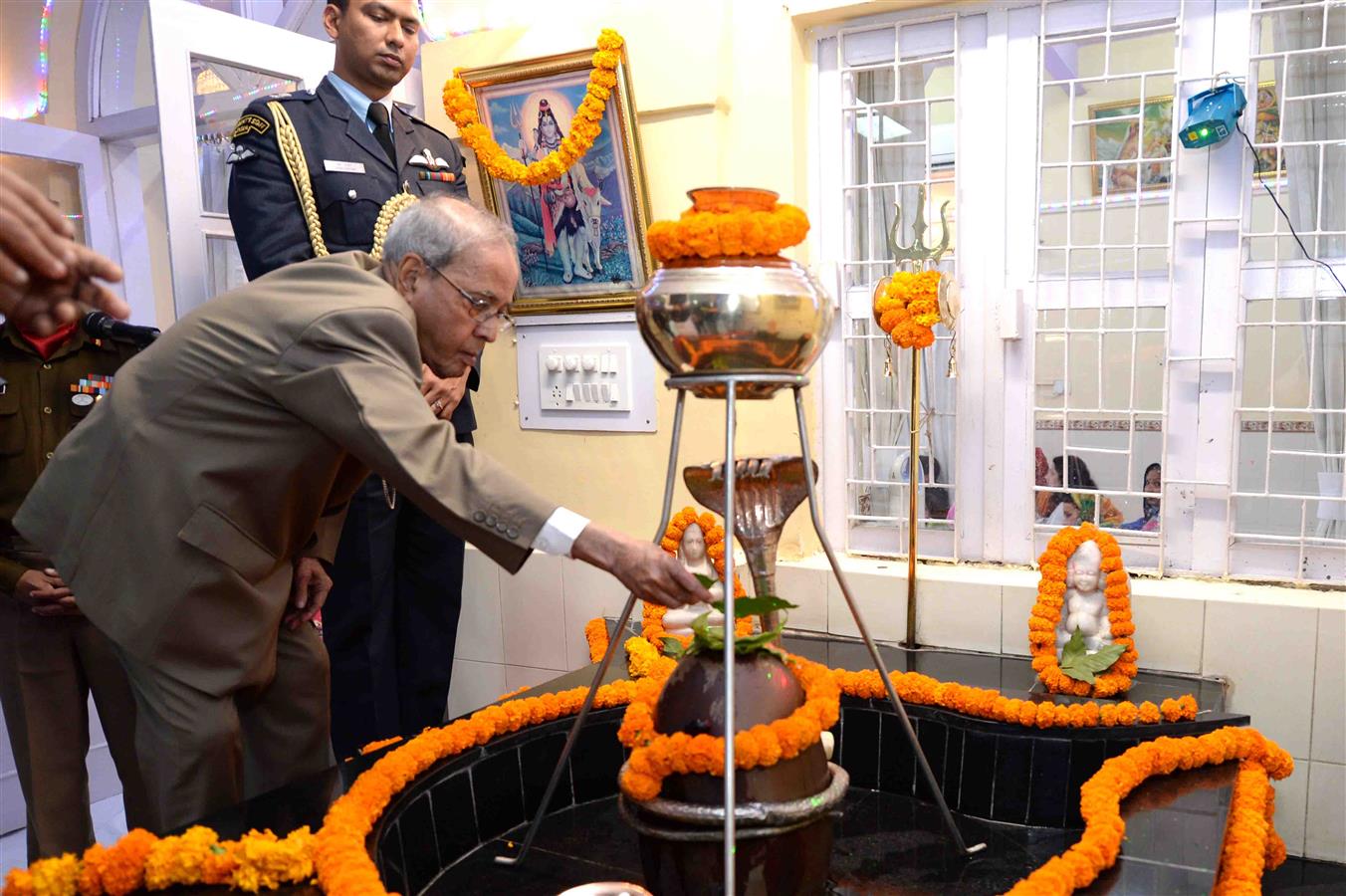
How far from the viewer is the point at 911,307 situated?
256cm

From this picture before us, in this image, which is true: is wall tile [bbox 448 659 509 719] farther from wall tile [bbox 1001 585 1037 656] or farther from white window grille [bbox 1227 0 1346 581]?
white window grille [bbox 1227 0 1346 581]

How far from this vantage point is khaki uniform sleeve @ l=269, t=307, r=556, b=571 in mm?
1585

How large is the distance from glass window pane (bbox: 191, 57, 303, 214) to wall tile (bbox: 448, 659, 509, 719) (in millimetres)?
1590

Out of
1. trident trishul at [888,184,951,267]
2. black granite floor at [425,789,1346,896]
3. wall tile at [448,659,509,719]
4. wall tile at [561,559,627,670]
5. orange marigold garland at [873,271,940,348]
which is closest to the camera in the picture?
black granite floor at [425,789,1346,896]

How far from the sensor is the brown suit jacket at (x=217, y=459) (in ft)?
5.60

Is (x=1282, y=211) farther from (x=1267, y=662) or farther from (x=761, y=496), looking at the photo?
(x=761, y=496)

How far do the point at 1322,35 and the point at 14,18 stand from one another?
16.7ft

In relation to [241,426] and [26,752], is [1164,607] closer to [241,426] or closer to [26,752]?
[241,426]

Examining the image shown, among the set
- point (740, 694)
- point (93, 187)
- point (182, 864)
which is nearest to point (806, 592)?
point (740, 694)

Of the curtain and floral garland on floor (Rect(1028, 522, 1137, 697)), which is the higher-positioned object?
the curtain

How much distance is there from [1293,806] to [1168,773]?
27.3 inches

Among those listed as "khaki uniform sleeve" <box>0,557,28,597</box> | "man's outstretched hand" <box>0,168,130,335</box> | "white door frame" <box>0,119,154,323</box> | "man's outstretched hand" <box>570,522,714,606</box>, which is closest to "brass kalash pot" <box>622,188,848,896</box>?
"man's outstretched hand" <box>570,522,714,606</box>

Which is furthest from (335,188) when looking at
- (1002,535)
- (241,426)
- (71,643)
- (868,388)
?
(1002,535)

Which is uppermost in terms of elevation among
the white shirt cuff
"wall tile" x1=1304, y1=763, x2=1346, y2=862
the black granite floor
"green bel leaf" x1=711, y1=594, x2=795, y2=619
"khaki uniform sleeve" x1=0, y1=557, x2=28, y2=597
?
the white shirt cuff
